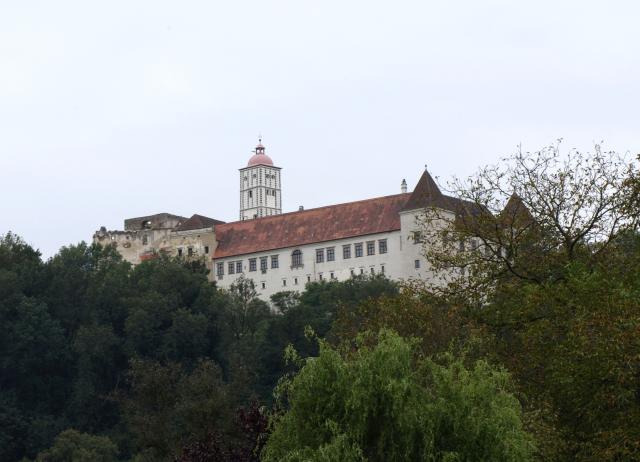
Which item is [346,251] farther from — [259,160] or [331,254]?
[259,160]

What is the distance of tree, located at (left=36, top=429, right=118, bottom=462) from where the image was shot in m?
66.7

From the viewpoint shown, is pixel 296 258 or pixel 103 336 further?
pixel 296 258

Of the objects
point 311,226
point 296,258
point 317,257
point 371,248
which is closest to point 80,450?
point 371,248

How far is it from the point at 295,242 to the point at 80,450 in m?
45.8

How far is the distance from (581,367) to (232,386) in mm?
22040

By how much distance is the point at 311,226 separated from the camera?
367ft

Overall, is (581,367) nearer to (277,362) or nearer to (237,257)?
(277,362)

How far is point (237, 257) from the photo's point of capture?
11294 centimetres

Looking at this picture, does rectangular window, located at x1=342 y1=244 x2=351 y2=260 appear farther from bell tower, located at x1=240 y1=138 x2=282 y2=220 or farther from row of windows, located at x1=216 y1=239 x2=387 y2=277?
bell tower, located at x1=240 y1=138 x2=282 y2=220

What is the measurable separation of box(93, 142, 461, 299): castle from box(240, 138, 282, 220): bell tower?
4518 centimetres

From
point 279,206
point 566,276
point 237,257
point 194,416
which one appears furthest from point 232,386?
point 279,206

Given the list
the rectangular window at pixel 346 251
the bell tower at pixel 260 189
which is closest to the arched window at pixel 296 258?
the rectangular window at pixel 346 251

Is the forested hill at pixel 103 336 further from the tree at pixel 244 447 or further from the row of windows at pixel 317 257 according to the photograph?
the tree at pixel 244 447

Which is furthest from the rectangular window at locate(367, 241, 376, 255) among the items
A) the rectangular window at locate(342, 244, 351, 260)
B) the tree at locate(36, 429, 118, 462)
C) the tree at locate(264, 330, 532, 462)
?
the tree at locate(264, 330, 532, 462)
